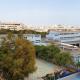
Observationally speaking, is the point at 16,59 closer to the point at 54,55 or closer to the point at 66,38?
the point at 54,55

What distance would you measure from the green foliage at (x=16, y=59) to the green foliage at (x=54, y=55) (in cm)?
198

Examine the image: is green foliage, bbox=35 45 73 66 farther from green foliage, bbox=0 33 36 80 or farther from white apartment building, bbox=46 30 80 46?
white apartment building, bbox=46 30 80 46

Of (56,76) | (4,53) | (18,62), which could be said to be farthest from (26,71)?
(56,76)

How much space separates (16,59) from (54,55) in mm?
2876

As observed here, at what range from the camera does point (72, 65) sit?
6.43 m

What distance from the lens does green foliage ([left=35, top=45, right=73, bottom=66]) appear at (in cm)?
653

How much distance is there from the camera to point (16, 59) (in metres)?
4.62

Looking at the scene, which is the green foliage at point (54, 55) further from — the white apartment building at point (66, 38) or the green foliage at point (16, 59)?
the white apartment building at point (66, 38)

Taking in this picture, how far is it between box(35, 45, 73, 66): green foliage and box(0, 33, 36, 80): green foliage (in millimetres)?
1976

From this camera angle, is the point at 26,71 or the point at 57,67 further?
the point at 57,67

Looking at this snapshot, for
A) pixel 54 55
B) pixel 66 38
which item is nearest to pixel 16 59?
pixel 54 55

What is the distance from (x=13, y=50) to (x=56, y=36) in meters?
9.16

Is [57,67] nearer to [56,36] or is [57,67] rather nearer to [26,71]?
[26,71]

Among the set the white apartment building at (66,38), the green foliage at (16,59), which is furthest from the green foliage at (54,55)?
the white apartment building at (66,38)
